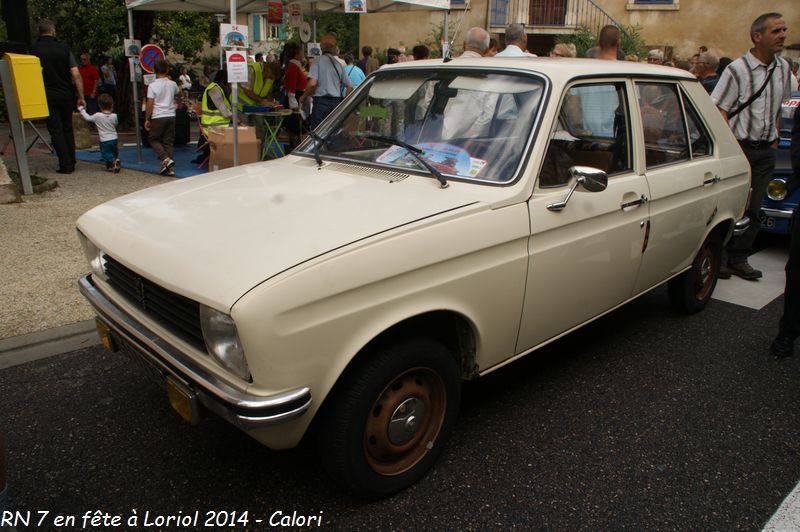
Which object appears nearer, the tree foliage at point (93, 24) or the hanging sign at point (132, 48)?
the hanging sign at point (132, 48)

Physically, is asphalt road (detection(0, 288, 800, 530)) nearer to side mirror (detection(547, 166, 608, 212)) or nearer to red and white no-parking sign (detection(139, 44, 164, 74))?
side mirror (detection(547, 166, 608, 212))

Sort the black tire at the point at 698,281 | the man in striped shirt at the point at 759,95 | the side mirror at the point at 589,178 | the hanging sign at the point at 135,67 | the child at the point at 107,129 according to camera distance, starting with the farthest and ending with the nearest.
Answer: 1. the hanging sign at the point at 135,67
2. the child at the point at 107,129
3. the man in striped shirt at the point at 759,95
4. the black tire at the point at 698,281
5. the side mirror at the point at 589,178

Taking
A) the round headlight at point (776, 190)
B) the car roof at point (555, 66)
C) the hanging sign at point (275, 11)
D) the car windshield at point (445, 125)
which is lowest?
the round headlight at point (776, 190)

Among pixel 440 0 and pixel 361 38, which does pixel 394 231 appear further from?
pixel 361 38

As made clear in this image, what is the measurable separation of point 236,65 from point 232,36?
1.24 feet

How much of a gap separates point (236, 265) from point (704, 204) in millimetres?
3211

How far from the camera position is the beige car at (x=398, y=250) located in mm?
2104

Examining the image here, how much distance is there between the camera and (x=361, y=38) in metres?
24.7

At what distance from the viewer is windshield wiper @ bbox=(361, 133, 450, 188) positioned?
2821 millimetres

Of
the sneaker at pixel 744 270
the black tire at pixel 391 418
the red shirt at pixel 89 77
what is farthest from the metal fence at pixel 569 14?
the black tire at pixel 391 418

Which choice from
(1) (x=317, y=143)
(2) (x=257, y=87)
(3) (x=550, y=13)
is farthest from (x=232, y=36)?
(3) (x=550, y=13)

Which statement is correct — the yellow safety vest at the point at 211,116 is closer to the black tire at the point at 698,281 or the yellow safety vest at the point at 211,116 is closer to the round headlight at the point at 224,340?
the black tire at the point at 698,281

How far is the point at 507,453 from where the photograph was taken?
9.50 ft

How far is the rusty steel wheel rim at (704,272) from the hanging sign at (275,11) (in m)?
8.71
